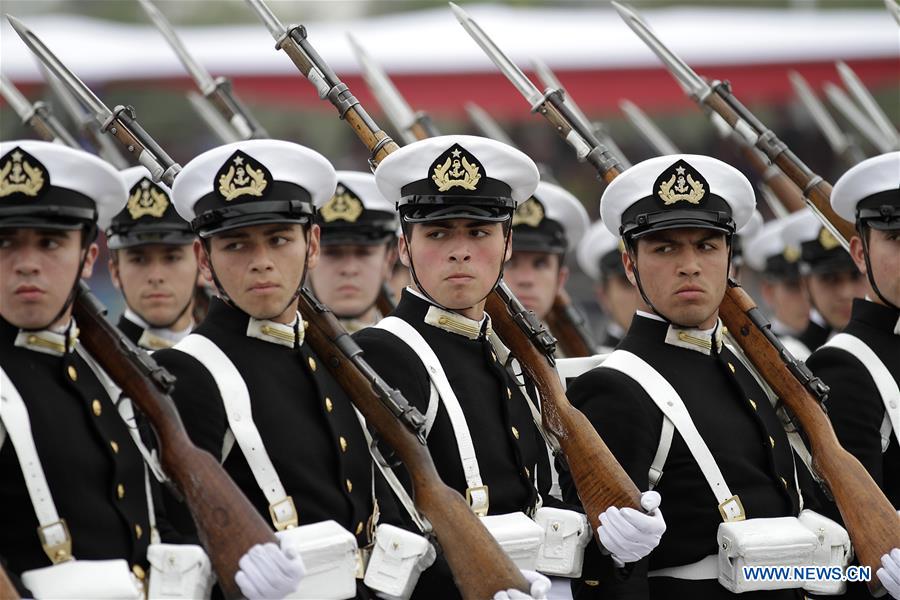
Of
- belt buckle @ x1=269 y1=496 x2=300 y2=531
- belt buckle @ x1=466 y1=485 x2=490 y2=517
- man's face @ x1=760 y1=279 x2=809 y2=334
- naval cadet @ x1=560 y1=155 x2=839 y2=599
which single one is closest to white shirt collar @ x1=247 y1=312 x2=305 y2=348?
belt buckle @ x1=269 y1=496 x2=300 y2=531

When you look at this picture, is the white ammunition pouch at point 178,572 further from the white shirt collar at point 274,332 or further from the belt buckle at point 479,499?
the belt buckle at point 479,499

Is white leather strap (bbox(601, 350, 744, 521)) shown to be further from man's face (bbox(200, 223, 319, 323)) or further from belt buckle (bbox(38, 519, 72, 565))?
belt buckle (bbox(38, 519, 72, 565))

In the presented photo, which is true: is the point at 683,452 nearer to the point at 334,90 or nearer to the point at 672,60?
the point at 334,90

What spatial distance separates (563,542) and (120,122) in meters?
2.67

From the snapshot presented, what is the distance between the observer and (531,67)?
21.5 m

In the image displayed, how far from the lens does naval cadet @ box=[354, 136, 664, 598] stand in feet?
19.4

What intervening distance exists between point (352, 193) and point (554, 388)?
10.3ft

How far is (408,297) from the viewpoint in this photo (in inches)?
246

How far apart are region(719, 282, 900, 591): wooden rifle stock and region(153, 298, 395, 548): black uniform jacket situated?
6.69ft

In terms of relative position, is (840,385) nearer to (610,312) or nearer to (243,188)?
(243,188)

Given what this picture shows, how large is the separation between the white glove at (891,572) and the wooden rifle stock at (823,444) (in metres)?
0.05

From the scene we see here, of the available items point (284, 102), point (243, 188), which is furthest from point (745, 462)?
point (284, 102)

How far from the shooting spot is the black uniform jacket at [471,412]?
5.84m

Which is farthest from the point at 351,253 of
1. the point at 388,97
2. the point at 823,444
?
the point at 823,444
